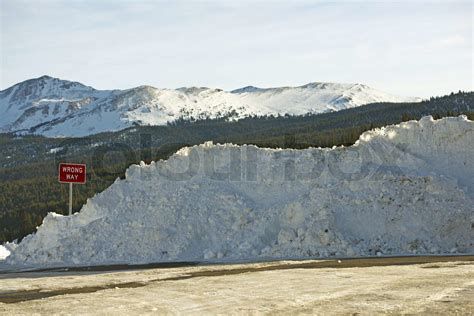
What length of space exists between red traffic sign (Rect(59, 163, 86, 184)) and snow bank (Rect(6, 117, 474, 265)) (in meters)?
1.78

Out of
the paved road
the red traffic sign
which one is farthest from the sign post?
the paved road

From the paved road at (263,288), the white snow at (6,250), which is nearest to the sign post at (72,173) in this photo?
the white snow at (6,250)

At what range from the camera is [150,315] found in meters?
15.2

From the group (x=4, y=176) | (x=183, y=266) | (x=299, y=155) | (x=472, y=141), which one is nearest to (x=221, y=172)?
(x=299, y=155)

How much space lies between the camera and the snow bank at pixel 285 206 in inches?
1126

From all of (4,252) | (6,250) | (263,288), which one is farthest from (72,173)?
(263,288)

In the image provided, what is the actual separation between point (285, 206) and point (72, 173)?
39.2ft

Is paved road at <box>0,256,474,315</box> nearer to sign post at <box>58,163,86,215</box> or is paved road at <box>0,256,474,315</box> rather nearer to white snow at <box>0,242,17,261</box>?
sign post at <box>58,163,86,215</box>

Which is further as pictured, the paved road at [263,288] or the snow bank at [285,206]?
the snow bank at [285,206]

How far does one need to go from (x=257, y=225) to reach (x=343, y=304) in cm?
1446

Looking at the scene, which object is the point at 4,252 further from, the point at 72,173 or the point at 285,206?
the point at 285,206

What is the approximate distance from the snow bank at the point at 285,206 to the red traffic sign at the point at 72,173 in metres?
1.78

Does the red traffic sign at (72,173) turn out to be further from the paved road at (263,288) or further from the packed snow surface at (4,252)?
the paved road at (263,288)

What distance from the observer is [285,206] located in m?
30.4
